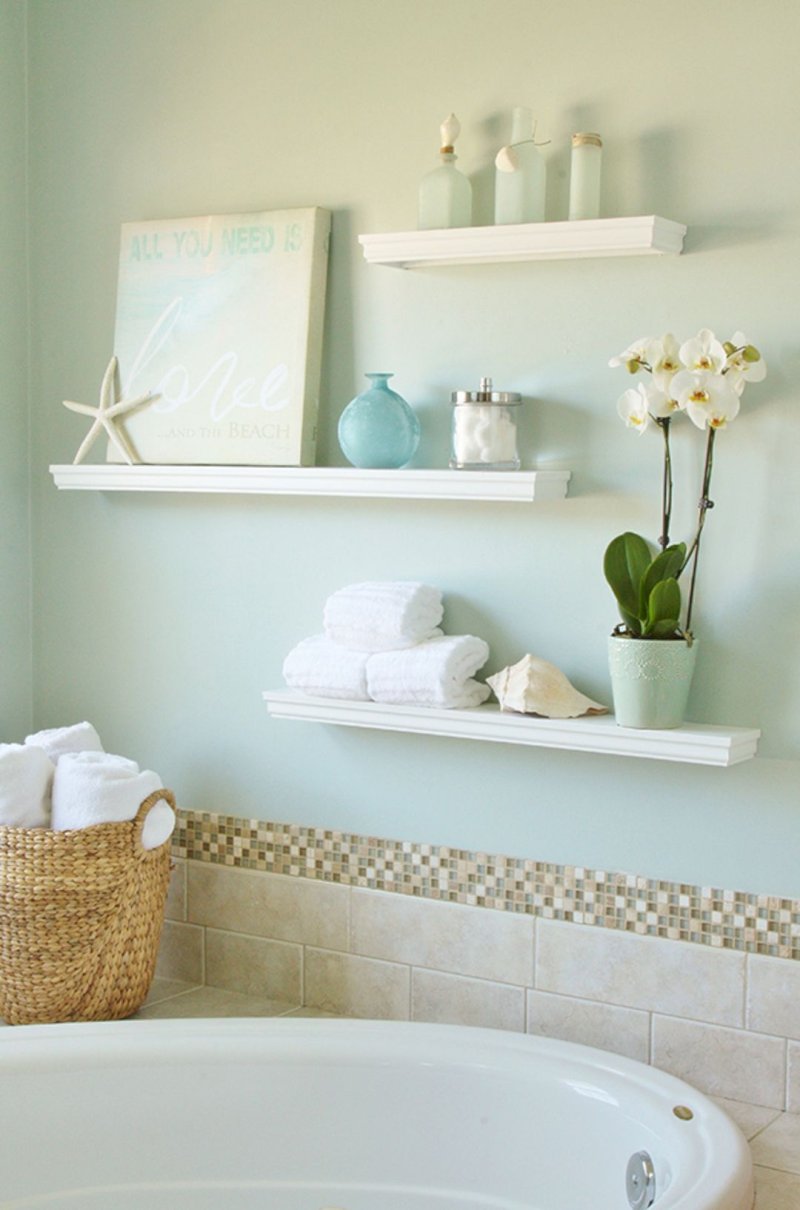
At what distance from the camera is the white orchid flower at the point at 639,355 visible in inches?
93.7

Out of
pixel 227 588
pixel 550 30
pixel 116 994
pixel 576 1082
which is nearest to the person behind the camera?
pixel 576 1082

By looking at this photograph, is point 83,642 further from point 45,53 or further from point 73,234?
point 45,53

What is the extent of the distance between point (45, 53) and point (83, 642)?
4.10ft

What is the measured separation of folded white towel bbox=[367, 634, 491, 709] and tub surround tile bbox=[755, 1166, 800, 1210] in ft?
2.90

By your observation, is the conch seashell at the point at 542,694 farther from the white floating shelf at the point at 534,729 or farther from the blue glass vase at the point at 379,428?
the blue glass vase at the point at 379,428

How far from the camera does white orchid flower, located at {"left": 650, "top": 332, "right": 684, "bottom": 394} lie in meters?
2.37

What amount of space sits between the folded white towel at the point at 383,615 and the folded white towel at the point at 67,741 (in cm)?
56

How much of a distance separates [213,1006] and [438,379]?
4.23 feet

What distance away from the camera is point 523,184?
2.53 metres

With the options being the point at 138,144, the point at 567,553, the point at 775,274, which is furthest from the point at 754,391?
the point at 138,144

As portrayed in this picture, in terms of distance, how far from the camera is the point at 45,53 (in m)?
3.18

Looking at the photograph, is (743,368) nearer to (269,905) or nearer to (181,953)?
(269,905)

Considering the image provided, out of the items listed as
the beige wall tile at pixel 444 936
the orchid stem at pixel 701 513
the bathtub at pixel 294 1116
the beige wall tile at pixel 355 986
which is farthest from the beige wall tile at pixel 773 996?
the beige wall tile at pixel 355 986

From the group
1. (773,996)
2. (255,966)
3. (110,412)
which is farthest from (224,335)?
(773,996)
